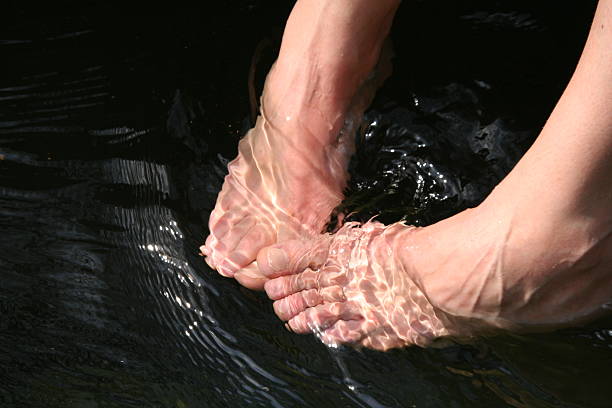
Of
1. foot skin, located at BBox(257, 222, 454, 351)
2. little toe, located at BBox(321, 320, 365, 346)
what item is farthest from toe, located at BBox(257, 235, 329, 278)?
little toe, located at BBox(321, 320, 365, 346)

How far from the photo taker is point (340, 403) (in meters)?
1.14

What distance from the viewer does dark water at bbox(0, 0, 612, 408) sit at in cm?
118

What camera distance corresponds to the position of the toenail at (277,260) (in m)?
1.30

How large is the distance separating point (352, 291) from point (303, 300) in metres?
0.07

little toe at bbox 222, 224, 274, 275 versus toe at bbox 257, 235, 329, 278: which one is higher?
little toe at bbox 222, 224, 274, 275

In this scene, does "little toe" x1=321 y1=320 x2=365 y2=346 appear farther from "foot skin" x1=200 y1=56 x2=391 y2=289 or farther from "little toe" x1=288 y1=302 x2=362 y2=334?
"foot skin" x1=200 y1=56 x2=391 y2=289

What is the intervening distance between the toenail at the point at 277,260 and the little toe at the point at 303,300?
47mm

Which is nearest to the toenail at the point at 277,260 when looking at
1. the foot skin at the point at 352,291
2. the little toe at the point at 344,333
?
the foot skin at the point at 352,291

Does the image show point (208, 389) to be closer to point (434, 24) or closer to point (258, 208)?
point (258, 208)

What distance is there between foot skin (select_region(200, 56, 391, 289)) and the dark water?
30 millimetres

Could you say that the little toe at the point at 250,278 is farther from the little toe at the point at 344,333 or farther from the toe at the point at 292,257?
the little toe at the point at 344,333

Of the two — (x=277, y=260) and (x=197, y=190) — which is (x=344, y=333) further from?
(x=197, y=190)

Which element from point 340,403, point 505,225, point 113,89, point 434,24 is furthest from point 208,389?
point 434,24

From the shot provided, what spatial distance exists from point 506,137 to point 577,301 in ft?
1.14
